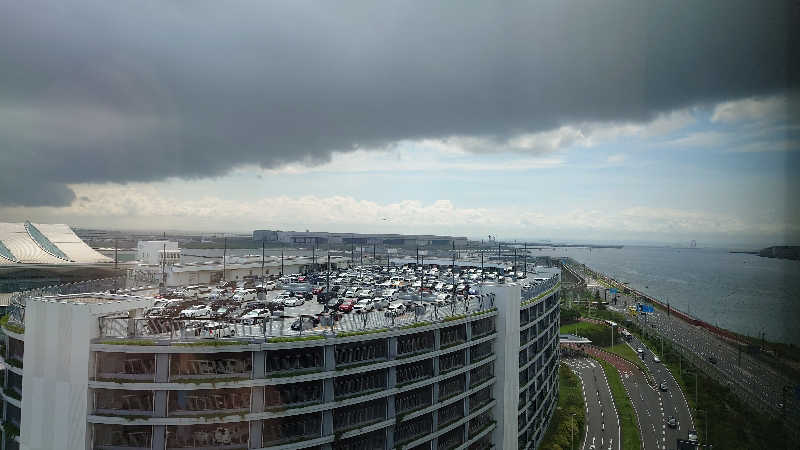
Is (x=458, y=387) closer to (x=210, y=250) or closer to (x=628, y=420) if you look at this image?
(x=628, y=420)

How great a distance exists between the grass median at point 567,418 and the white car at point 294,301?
23.9 ft

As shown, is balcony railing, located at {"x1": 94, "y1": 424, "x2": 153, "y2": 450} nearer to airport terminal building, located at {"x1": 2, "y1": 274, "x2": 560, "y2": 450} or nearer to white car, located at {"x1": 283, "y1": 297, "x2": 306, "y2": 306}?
airport terminal building, located at {"x1": 2, "y1": 274, "x2": 560, "y2": 450}

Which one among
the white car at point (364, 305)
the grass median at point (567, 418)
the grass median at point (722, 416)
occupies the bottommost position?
the grass median at point (567, 418)

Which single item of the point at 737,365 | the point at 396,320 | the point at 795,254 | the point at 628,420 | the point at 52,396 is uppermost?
the point at 795,254

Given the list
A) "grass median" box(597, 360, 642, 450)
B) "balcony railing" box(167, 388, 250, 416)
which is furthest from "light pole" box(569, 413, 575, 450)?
"balcony railing" box(167, 388, 250, 416)

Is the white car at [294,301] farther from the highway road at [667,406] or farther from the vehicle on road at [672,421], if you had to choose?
the vehicle on road at [672,421]

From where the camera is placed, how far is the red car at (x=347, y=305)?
1070 centimetres

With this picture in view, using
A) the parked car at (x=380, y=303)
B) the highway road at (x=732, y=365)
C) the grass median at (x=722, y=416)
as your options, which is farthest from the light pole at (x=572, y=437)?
the parked car at (x=380, y=303)

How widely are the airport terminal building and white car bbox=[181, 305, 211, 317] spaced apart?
108 centimetres

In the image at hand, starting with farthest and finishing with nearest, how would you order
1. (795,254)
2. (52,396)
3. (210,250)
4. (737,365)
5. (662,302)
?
(662,302)
(210,250)
(737,365)
(52,396)
(795,254)

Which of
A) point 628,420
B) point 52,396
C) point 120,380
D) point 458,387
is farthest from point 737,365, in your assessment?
point 52,396

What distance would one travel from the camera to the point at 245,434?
6.79 meters

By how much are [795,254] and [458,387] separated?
696cm

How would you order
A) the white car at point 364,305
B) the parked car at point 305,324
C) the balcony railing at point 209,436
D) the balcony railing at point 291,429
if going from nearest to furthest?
the balcony railing at point 209,436 → the balcony railing at point 291,429 → the parked car at point 305,324 → the white car at point 364,305
